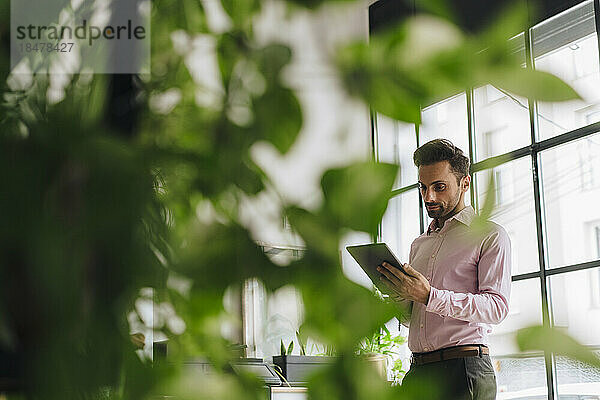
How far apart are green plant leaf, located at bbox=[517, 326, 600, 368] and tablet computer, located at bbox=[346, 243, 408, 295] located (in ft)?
0.15

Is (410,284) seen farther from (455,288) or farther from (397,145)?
(397,145)

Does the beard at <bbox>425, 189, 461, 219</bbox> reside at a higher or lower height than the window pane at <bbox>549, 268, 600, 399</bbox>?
higher

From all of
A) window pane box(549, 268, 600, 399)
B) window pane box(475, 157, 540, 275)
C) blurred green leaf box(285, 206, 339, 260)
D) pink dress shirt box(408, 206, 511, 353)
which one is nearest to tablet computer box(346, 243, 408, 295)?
blurred green leaf box(285, 206, 339, 260)

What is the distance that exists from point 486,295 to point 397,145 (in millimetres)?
1438

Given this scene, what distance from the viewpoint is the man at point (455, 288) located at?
1545 millimetres

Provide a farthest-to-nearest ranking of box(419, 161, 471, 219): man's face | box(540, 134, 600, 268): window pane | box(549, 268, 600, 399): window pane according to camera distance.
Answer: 1. box(540, 134, 600, 268): window pane
2. box(549, 268, 600, 399): window pane
3. box(419, 161, 471, 219): man's face

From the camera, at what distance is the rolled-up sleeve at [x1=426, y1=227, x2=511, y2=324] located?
153cm

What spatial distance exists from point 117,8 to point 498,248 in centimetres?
143

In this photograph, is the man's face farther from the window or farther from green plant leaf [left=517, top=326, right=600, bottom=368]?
green plant leaf [left=517, top=326, right=600, bottom=368]

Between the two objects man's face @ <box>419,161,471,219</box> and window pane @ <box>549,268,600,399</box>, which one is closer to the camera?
man's face @ <box>419,161,471,219</box>

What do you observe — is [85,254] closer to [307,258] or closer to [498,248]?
[307,258]

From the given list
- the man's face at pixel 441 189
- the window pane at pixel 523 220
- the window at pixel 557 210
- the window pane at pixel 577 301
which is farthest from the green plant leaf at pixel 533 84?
the window pane at pixel 523 220

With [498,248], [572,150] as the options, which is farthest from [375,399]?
[572,150]

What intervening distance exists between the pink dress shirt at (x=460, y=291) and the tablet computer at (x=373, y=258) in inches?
5.5
